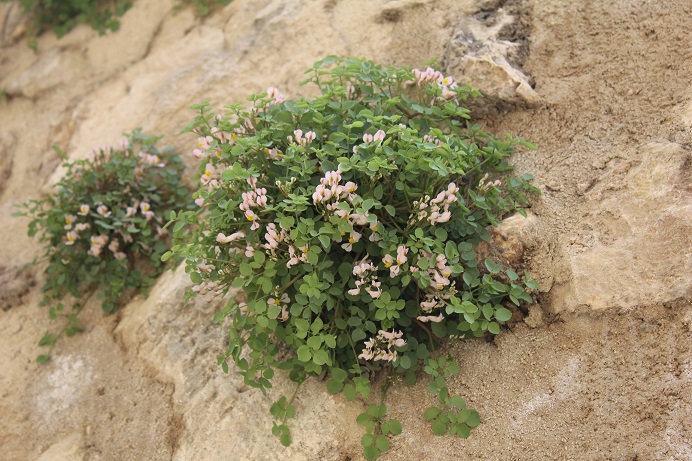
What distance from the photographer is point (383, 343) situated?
2.74 meters

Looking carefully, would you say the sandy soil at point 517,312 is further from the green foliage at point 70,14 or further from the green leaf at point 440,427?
the green foliage at point 70,14

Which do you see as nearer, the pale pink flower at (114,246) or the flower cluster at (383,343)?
the flower cluster at (383,343)

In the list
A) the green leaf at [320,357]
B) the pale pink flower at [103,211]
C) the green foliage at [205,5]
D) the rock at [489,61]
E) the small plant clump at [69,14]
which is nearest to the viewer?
the green leaf at [320,357]

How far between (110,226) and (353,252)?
1.53m

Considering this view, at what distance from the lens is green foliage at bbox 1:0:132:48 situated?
5.36 metres

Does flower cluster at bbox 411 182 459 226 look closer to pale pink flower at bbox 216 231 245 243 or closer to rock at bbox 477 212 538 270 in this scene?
rock at bbox 477 212 538 270

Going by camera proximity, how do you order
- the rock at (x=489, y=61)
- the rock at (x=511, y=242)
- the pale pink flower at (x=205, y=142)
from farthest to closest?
1. the rock at (x=489, y=61)
2. the pale pink flower at (x=205, y=142)
3. the rock at (x=511, y=242)

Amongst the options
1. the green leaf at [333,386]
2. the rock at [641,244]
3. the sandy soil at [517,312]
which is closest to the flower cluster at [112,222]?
the sandy soil at [517,312]

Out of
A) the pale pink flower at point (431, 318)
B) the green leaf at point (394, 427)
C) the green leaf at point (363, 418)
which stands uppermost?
the pale pink flower at point (431, 318)

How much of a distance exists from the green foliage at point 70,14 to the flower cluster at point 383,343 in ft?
12.4

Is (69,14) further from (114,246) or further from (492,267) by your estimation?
(492,267)

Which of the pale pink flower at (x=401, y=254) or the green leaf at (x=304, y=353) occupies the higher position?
the pale pink flower at (x=401, y=254)

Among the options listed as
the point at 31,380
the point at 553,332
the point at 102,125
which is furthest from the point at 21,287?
the point at 553,332

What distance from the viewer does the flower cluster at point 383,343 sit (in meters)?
2.68
